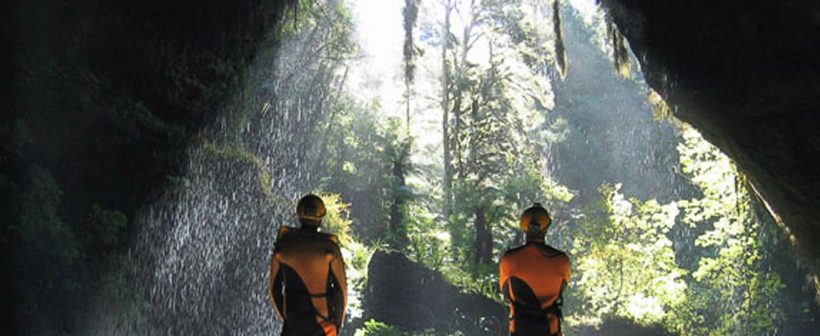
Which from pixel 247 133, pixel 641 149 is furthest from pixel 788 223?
pixel 641 149

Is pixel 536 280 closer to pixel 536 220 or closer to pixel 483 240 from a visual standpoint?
pixel 536 220

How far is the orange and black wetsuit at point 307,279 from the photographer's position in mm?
4105

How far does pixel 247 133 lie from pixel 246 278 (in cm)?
513

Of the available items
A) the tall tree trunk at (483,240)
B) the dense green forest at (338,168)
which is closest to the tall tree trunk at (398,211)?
the dense green forest at (338,168)

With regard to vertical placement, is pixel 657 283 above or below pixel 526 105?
below

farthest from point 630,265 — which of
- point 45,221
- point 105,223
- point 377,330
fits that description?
point 45,221

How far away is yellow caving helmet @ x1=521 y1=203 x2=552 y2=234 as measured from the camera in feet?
13.7

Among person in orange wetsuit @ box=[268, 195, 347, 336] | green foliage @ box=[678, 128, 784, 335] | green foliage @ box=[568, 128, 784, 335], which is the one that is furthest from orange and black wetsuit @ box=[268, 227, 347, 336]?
green foliage @ box=[678, 128, 784, 335]

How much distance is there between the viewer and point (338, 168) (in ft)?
99.8

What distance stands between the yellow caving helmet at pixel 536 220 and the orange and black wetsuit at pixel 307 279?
1.35 m

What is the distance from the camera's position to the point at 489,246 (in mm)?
19953

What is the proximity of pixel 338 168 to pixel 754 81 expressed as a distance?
26.0m

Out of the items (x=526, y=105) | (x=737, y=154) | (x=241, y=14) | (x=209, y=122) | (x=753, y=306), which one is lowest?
(x=753, y=306)

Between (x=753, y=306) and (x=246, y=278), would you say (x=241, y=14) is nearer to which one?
(x=246, y=278)
